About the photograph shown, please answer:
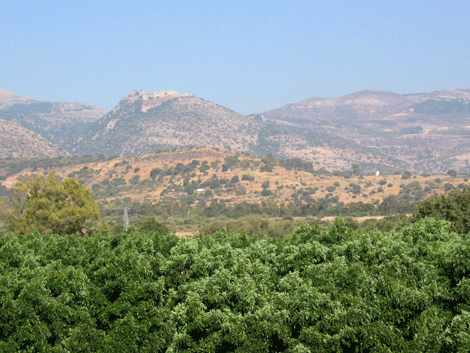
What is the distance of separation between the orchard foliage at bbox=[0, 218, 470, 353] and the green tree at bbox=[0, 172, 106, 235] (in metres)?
21.5

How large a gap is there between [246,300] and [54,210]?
105 ft

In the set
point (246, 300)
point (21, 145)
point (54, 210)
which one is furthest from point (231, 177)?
point (246, 300)

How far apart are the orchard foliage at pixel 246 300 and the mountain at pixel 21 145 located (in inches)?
6418

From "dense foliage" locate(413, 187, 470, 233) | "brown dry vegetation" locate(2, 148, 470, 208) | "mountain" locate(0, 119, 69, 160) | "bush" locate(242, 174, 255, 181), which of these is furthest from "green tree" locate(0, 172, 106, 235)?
"mountain" locate(0, 119, 69, 160)

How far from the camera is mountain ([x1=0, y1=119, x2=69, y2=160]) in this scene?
18023 cm

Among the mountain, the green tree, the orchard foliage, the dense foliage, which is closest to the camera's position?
the orchard foliage

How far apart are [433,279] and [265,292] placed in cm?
572

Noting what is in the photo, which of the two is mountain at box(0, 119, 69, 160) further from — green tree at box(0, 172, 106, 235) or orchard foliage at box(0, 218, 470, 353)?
orchard foliage at box(0, 218, 470, 353)

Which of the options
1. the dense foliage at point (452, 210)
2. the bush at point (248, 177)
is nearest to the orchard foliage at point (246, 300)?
the dense foliage at point (452, 210)

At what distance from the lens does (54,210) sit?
47594mm

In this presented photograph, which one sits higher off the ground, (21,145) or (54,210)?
(21,145)

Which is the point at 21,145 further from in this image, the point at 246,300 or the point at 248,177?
the point at 246,300

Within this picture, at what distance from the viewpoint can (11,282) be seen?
21.2 m

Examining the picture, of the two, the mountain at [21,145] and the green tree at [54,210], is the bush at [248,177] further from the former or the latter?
the green tree at [54,210]
